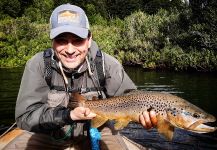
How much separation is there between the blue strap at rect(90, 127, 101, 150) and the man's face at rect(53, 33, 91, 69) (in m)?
0.91

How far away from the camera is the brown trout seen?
366 cm

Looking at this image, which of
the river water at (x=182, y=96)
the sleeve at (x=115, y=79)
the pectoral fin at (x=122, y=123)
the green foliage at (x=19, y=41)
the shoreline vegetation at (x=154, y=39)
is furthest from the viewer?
the green foliage at (x=19, y=41)

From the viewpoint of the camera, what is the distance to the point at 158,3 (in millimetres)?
94375

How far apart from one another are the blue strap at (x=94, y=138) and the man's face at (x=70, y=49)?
91 cm

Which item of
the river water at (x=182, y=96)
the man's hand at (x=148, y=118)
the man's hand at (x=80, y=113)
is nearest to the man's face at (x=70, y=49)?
the man's hand at (x=80, y=113)

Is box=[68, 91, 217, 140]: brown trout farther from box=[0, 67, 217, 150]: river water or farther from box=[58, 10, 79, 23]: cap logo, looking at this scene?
box=[0, 67, 217, 150]: river water

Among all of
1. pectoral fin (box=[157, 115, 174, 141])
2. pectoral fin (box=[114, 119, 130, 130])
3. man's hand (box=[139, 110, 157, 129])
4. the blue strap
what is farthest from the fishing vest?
pectoral fin (box=[157, 115, 174, 141])

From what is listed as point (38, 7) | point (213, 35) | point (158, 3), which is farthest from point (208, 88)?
point (158, 3)

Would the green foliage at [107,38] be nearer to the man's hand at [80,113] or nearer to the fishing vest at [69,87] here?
the fishing vest at [69,87]

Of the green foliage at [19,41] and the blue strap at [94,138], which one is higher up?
the green foliage at [19,41]

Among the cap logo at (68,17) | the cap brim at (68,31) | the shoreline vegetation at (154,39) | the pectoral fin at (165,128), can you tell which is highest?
the shoreline vegetation at (154,39)

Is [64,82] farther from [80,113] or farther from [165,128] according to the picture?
[165,128]

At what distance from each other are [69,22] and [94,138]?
154 cm

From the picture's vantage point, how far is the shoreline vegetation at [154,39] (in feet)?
93.0
